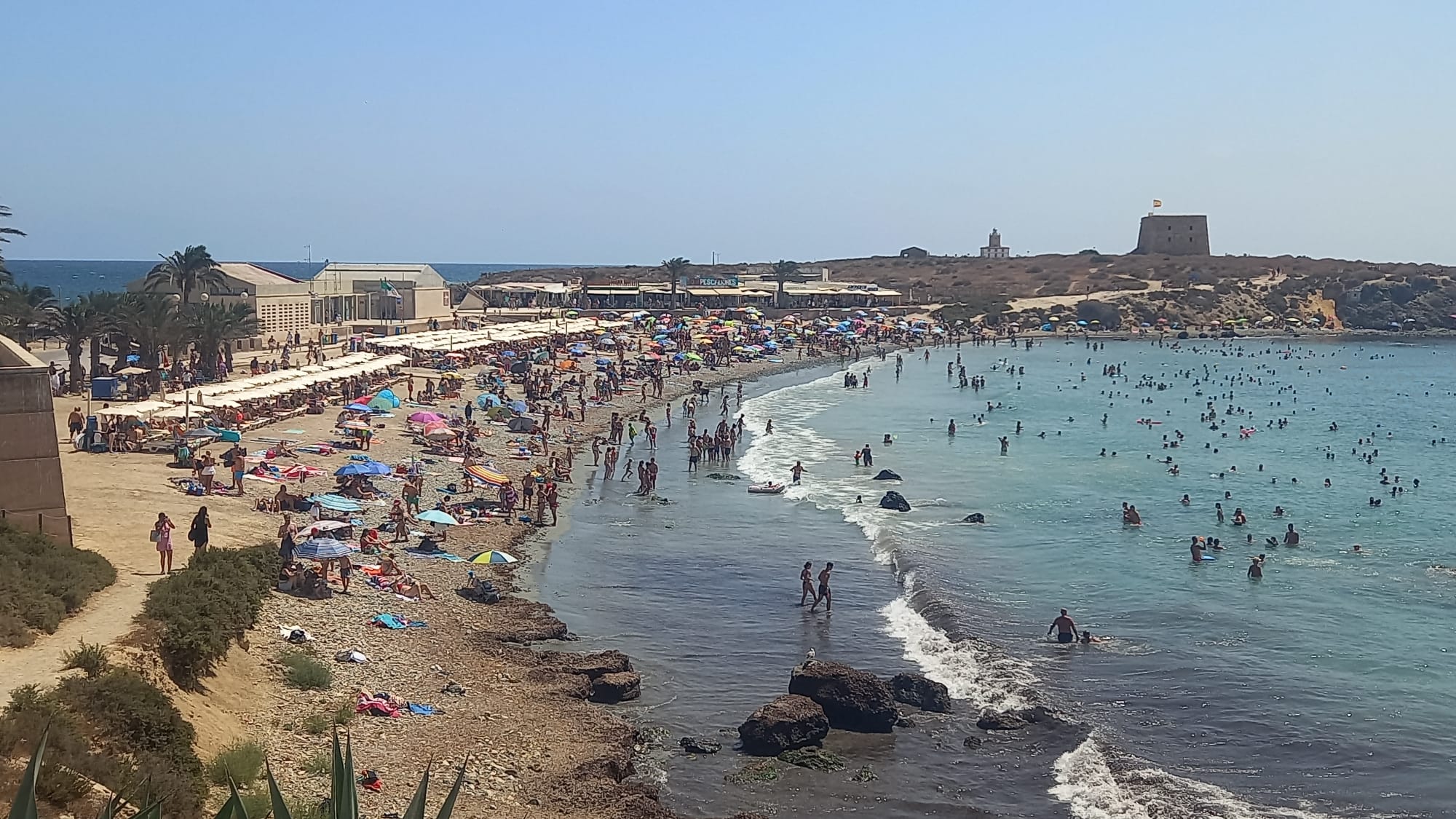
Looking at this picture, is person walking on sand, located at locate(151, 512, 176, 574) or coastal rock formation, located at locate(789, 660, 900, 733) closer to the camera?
coastal rock formation, located at locate(789, 660, 900, 733)

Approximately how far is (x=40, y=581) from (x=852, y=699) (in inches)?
388

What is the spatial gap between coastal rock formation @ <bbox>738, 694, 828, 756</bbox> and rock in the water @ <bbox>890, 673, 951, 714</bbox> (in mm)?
1846

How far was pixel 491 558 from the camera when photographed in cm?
2427

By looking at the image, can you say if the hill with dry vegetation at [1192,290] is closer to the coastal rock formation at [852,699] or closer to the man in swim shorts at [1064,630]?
the man in swim shorts at [1064,630]

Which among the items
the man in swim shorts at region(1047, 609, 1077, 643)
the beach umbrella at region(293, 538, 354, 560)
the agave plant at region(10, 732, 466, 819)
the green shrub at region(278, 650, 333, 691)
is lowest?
the man in swim shorts at region(1047, 609, 1077, 643)

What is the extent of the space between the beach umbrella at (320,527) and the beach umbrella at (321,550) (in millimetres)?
1902

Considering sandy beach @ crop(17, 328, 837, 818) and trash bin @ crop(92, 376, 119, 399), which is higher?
trash bin @ crop(92, 376, 119, 399)

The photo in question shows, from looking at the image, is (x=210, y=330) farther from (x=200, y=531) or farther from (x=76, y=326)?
(x=200, y=531)

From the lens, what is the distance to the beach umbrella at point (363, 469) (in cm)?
2742

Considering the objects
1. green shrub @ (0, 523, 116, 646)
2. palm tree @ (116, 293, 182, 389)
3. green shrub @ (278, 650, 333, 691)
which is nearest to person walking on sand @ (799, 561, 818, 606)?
green shrub @ (278, 650, 333, 691)

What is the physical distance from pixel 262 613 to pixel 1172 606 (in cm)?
1635

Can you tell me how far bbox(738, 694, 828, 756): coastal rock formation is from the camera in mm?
15766

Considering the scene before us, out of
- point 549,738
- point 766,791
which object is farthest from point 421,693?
point 766,791

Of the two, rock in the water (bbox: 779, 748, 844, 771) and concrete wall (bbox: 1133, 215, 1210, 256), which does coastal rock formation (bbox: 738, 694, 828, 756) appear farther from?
concrete wall (bbox: 1133, 215, 1210, 256)
